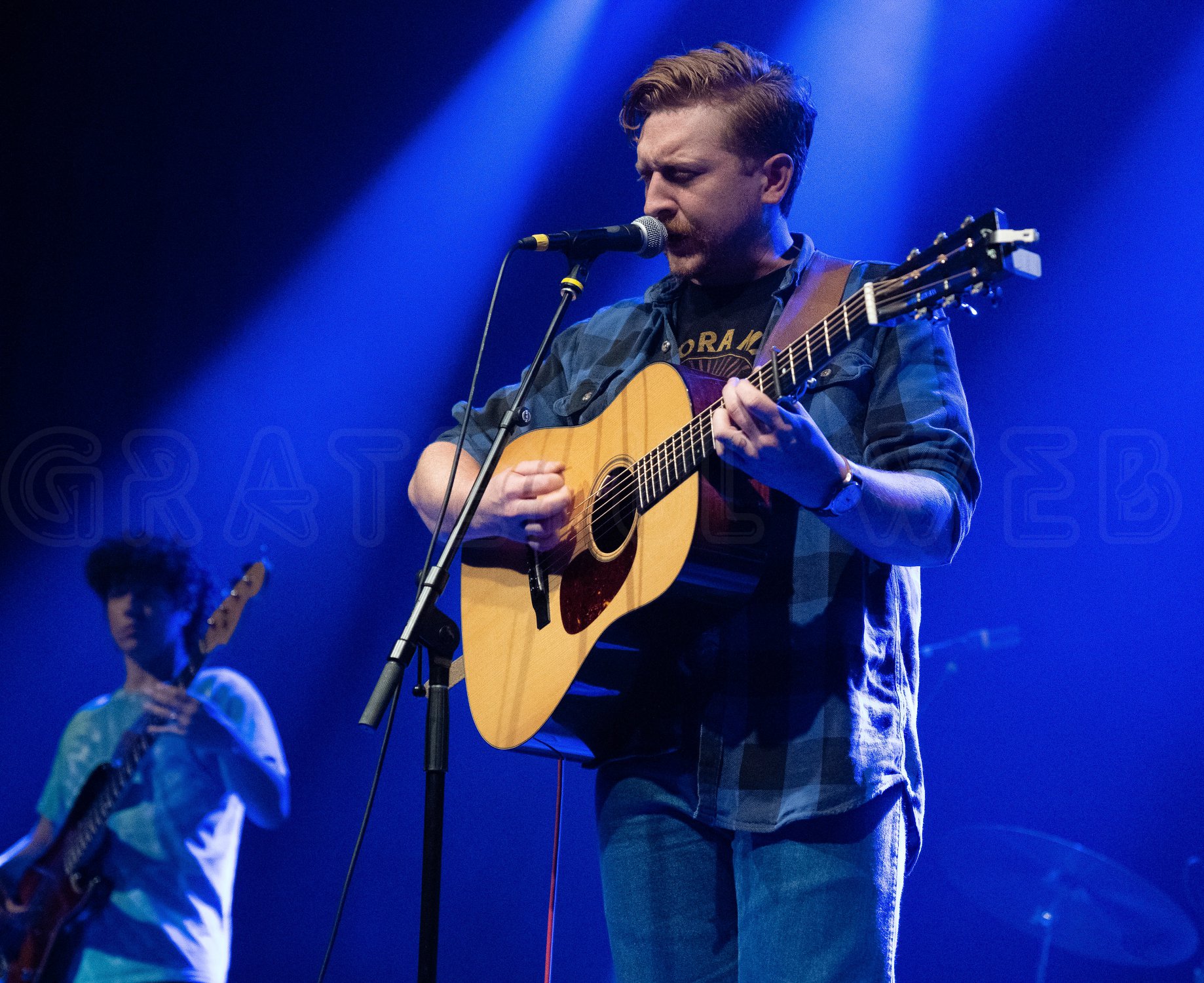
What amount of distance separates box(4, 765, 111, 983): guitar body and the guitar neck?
101 inches

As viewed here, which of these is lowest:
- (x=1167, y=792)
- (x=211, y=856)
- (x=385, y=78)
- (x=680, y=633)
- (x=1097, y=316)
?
(x=211, y=856)

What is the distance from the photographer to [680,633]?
5.96 feet

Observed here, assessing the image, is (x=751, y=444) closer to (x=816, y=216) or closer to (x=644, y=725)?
(x=644, y=725)

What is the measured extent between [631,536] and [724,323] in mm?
570

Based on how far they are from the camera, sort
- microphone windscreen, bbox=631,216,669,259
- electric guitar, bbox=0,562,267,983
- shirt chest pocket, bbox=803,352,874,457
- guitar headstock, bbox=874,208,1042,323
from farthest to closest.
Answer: electric guitar, bbox=0,562,267,983
microphone windscreen, bbox=631,216,669,259
shirt chest pocket, bbox=803,352,874,457
guitar headstock, bbox=874,208,1042,323

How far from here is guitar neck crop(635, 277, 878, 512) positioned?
1558 mm

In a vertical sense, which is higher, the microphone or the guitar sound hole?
the microphone

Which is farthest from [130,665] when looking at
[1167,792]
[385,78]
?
[1167,792]

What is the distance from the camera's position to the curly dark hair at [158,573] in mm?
3922

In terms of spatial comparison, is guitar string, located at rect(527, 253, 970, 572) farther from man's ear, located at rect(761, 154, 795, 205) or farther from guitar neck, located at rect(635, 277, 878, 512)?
man's ear, located at rect(761, 154, 795, 205)

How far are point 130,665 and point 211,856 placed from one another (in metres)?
0.96

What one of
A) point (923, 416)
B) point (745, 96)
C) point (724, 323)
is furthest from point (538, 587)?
point (745, 96)

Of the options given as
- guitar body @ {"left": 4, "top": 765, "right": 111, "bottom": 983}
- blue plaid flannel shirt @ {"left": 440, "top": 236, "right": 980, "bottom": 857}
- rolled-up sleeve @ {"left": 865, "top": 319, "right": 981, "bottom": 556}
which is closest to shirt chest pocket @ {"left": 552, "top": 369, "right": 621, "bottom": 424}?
blue plaid flannel shirt @ {"left": 440, "top": 236, "right": 980, "bottom": 857}

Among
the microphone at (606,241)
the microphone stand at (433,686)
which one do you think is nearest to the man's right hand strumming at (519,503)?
the microphone stand at (433,686)
